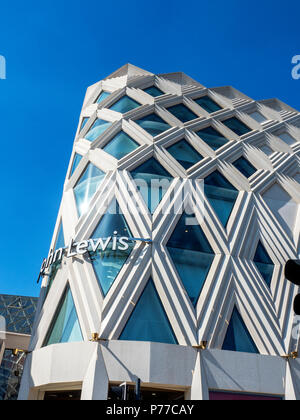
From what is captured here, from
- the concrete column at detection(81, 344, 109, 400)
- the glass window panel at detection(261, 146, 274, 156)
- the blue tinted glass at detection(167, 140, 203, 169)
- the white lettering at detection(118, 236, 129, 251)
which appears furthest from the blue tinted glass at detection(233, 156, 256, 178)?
the concrete column at detection(81, 344, 109, 400)

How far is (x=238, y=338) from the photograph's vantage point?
18.0m

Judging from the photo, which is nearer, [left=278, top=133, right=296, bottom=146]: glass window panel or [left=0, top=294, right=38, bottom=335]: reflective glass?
[left=278, top=133, right=296, bottom=146]: glass window panel

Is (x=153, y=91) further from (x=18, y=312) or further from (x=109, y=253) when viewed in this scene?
(x=18, y=312)

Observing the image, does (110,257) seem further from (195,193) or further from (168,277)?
(195,193)

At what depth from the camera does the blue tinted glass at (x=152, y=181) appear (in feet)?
68.6

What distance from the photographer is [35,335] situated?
19.4 meters

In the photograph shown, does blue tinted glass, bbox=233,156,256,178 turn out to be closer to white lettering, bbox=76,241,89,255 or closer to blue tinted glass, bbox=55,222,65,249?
white lettering, bbox=76,241,89,255

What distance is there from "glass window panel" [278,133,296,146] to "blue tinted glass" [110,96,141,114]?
11.0m

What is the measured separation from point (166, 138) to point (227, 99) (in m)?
8.19

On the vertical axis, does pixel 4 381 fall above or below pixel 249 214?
below

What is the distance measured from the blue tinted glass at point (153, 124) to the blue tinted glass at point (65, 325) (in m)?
11.2

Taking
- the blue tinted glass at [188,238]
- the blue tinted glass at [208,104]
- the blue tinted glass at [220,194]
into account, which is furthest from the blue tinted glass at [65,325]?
the blue tinted glass at [208,104]

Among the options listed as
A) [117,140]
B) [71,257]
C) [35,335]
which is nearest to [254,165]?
[117,140]

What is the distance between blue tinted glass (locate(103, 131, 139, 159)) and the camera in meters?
22.9
